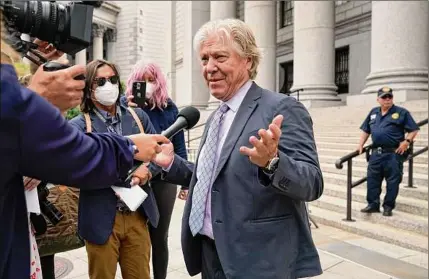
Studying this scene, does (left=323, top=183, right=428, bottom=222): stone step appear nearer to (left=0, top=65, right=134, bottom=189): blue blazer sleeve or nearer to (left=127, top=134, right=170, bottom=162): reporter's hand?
(left=127, top=134, right=170, bottom=162): reporter's hand

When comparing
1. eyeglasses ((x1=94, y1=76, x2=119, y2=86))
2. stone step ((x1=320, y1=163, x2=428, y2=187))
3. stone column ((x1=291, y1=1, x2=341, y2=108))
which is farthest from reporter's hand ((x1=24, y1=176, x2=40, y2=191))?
stone column ((x1=291, y1=1, x2=341, y2=108))

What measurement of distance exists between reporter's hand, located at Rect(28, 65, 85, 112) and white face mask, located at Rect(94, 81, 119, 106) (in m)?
1.43

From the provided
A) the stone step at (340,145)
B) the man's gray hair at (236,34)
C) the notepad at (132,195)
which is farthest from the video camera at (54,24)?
the stone step at (340,145)

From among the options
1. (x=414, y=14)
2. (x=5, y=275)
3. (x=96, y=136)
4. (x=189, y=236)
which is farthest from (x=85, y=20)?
(x=414, y=14)

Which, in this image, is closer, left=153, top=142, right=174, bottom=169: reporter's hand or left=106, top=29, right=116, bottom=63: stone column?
left=153, top=142, right=174, bottom=169: reporter's hand

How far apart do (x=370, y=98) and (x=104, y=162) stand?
36.1 ft

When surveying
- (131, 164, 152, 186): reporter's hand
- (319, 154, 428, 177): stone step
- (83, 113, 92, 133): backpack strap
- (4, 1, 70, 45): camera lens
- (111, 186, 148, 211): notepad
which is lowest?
(319, 154, 428, 177): stone step

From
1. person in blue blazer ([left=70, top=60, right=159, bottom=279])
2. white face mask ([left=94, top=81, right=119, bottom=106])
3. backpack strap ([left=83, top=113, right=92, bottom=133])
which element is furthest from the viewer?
white face mask ([left=94, top=81, right=119, bottom=106])

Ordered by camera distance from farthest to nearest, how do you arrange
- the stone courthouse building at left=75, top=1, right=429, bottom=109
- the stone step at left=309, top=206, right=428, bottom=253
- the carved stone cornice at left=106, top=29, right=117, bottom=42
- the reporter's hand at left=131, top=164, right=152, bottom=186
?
the carved stone cornice at left=106, top=29, right=117, bottom=42 → the stone courthouse building at left=75, top=1, right=429, bottom=109 → the stone step at left=309, top=206, right=428, bottom=253 → the reporter's hand at left=131, top=164, right=152, bottom=186

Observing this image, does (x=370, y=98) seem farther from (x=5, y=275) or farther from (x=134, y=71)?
(x=5, y=275)

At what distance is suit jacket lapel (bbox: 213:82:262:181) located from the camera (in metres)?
2.12

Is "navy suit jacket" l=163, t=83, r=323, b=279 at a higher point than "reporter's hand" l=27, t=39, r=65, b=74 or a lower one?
lower

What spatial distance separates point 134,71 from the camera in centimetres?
388

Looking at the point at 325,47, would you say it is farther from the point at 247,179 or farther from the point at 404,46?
the point at 247,179
